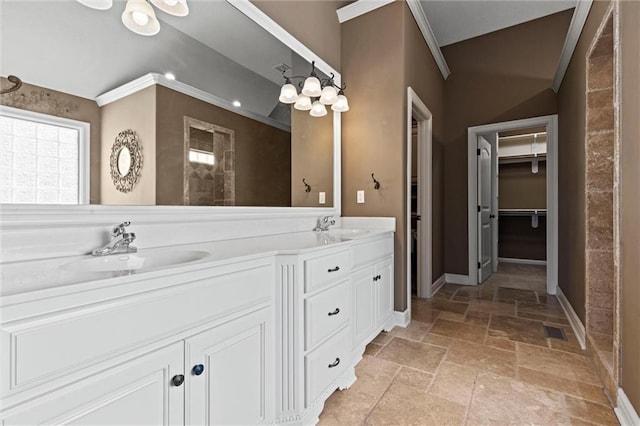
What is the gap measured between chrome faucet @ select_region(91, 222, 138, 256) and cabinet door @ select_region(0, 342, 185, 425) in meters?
0.50

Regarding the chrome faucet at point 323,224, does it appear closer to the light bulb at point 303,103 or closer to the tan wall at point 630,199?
the light bulb at point 303,103

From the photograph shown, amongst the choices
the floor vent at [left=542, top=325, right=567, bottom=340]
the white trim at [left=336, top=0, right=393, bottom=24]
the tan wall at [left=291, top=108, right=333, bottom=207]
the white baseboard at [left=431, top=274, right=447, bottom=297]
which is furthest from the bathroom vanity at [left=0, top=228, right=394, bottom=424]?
the white trim at [left=336, top=0, right=393, bottom=24]

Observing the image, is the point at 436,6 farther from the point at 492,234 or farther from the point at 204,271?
the point at 204,271

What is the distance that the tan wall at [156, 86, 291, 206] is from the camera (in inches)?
57.6

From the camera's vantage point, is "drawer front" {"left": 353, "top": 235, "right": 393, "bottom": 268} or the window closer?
the window

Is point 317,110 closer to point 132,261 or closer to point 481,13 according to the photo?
point 132,261

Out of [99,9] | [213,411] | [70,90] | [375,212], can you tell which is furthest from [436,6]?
[213,411]

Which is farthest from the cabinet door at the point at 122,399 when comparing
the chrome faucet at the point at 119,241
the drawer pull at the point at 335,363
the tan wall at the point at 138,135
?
the drawer pull at the point at 335,363

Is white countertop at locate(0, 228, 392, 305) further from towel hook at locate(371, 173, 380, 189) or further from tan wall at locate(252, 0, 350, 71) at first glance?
tan wall at locate(252, 0, 350, 71)

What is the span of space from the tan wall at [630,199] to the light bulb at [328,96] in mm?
1771

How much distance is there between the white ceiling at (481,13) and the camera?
3348mm

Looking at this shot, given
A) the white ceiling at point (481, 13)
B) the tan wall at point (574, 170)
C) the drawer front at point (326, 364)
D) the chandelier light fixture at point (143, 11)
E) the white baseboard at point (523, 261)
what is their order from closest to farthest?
the chandelier light fixture at point (143, 11) < the drawer front at point (326, 364) < the tan wall at point (574, 170) < the white ceiling at point (481, 13) < the white baseboard at point (523, 261)

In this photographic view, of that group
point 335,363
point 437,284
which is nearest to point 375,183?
point 335,363

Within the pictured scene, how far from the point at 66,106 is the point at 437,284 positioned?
3866 millimetres
